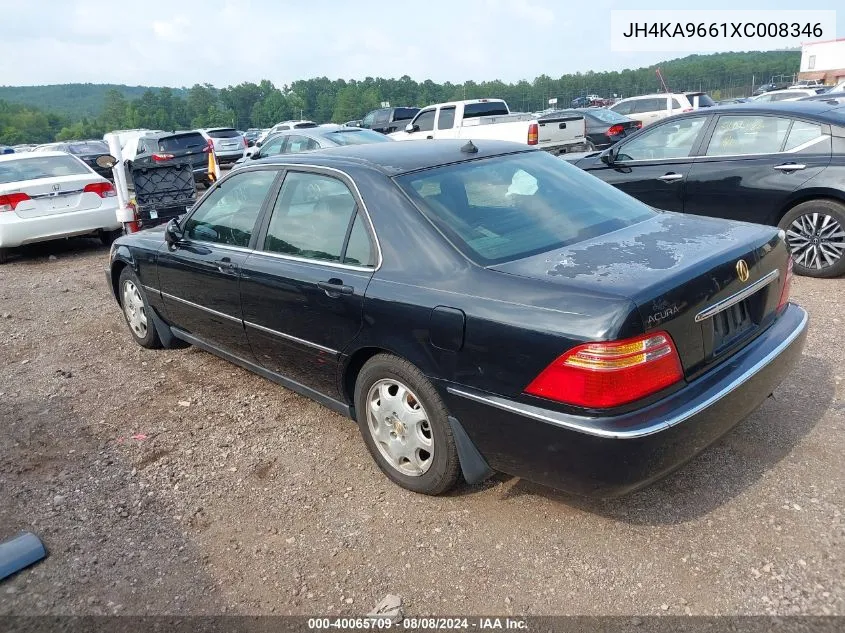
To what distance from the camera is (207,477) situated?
141 inches

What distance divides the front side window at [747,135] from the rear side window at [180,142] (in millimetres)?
14662

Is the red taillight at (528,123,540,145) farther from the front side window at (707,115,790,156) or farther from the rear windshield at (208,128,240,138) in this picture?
the rear windshield at (208,128,240,138)

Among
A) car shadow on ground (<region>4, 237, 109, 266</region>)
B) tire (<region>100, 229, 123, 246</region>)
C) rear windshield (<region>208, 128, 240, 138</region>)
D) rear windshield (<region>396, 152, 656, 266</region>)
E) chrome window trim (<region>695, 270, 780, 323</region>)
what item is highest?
rear windshield (<region>208, 128, 240, 138</region>)

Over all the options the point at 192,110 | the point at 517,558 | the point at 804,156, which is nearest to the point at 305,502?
the point at 517,558

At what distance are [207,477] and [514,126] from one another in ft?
37.8

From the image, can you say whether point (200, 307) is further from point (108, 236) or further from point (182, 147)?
point (182, 147)

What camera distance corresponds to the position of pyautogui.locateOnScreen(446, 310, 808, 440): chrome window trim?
239cm

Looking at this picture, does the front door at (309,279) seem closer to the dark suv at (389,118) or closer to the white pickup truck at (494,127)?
the white pickup truck at (494,127)

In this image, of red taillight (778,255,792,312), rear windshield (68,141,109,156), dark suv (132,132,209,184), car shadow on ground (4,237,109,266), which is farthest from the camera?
rear windshield (68,141,109,156)

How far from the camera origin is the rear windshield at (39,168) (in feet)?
32.1

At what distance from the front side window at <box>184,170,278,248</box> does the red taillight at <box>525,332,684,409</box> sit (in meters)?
2.23

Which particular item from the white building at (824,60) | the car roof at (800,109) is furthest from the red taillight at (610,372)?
the white building at (824,60)

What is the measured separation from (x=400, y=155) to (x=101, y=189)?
7976 mm

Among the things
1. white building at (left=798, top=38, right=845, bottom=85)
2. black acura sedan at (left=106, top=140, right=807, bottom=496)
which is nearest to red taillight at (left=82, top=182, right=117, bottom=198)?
black acura sedan at (left=106, top=140, right=807, bottom=496)
